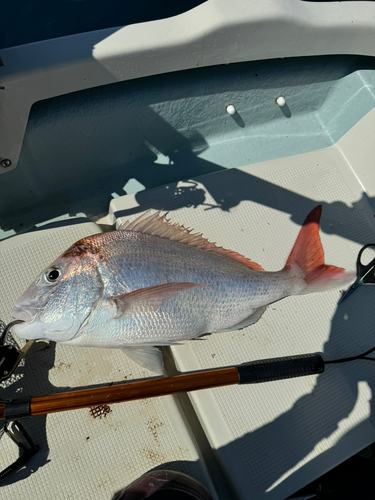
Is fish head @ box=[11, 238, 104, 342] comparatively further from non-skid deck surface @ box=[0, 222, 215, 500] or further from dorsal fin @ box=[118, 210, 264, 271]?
non-skid deck surface @ box=[0, 222, 215, 500]

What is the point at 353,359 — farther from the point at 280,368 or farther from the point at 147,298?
the point at 147,298

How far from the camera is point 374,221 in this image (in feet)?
6.80

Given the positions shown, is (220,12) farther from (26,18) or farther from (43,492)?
(43,492)

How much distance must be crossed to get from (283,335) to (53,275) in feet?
3.94

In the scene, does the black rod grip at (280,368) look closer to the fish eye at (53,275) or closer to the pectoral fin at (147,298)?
the pectoral fin at (147,298)

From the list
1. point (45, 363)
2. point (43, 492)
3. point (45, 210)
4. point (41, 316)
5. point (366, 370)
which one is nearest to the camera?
point (41, 316)

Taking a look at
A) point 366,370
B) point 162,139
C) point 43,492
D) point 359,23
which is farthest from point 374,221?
point 43,492

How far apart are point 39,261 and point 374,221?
6.33ft

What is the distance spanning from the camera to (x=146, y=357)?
1498mm

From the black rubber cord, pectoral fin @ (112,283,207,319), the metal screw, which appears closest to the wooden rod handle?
pectoral fin @ (112,283,207,319)

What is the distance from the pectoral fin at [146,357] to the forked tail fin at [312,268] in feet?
2.26

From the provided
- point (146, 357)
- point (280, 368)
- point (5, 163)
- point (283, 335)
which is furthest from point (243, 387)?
point (5, 163)

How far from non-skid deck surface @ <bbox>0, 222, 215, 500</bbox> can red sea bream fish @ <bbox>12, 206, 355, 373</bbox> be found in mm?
345

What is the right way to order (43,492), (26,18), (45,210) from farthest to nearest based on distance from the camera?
(45,210) → (26,18) → (43,492)
